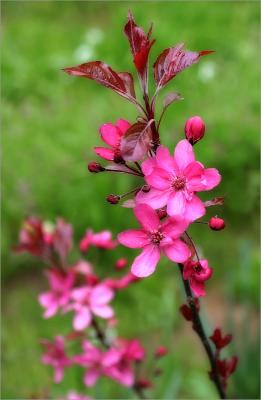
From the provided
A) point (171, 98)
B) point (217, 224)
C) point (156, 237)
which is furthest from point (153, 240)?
point (171, 98)

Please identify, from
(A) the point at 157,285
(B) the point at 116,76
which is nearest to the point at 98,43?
(A) the point at 157,285

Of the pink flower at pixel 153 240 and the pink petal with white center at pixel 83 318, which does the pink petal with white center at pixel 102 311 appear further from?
the pink flower at pixel 153 240

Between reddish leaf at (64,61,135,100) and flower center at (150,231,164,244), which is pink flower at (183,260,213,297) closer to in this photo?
flower center at (150,231,164,244)

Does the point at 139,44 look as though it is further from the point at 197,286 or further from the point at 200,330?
the point at 200,330

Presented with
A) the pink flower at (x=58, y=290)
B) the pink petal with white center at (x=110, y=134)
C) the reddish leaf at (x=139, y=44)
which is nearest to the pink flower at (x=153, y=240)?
the pink petal with white center at (x=110, y=134)

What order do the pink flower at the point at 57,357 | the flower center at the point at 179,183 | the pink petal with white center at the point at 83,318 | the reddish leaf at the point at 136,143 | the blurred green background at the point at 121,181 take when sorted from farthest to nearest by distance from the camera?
the blurred green background at the point at 121,181, the pink flower at the point at 57,357, the pink petal with white center at the point at 83,318, the flower center at the point at 179,183, the reddish leaf at the point at 136,143
